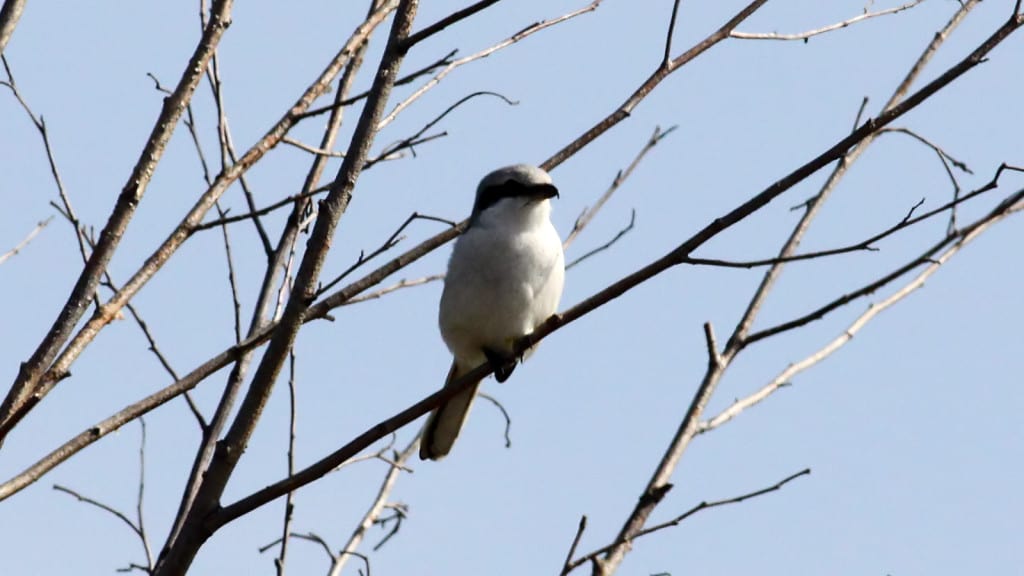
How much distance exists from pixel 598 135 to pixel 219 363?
3.99ft

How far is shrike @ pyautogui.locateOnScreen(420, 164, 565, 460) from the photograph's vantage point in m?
4.68

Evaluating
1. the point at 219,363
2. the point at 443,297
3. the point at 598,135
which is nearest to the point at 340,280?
the point at 219,363

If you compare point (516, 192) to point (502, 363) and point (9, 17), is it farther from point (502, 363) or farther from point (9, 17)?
point (9, 17)

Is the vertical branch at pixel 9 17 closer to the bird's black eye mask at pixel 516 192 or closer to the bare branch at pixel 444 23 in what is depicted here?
the bare branch at pixel 444 23

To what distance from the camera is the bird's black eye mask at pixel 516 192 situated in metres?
4.82

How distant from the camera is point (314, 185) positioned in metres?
3.96

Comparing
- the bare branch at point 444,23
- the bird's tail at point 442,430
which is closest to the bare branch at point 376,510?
the bird's tail at point 442,430

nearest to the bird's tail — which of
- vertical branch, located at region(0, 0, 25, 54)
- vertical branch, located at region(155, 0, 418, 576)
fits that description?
vertical branch, located at region(155, 0, 418, 576)

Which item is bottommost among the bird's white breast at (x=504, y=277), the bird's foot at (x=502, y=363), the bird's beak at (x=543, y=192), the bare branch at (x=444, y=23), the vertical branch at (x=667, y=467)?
the vertical branch at (x=667, y=467)

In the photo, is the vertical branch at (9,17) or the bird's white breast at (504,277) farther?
the bird's white breast at (504,277)

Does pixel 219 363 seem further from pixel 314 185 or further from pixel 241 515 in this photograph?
pixel 314 185

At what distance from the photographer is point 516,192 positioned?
4.84 meters

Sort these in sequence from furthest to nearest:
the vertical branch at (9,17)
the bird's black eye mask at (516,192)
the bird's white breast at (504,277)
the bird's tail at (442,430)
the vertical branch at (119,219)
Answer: the bird's tail at (442,430) < the bird's black eye mask at (516,192) < the bird's white breast at (504,277) < the vertical branch at (9,17) < the vertical branch at (119,219)

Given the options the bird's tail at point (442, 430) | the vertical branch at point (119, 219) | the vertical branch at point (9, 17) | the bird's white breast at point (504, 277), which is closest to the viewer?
the vertical branch at point (119, 219)
